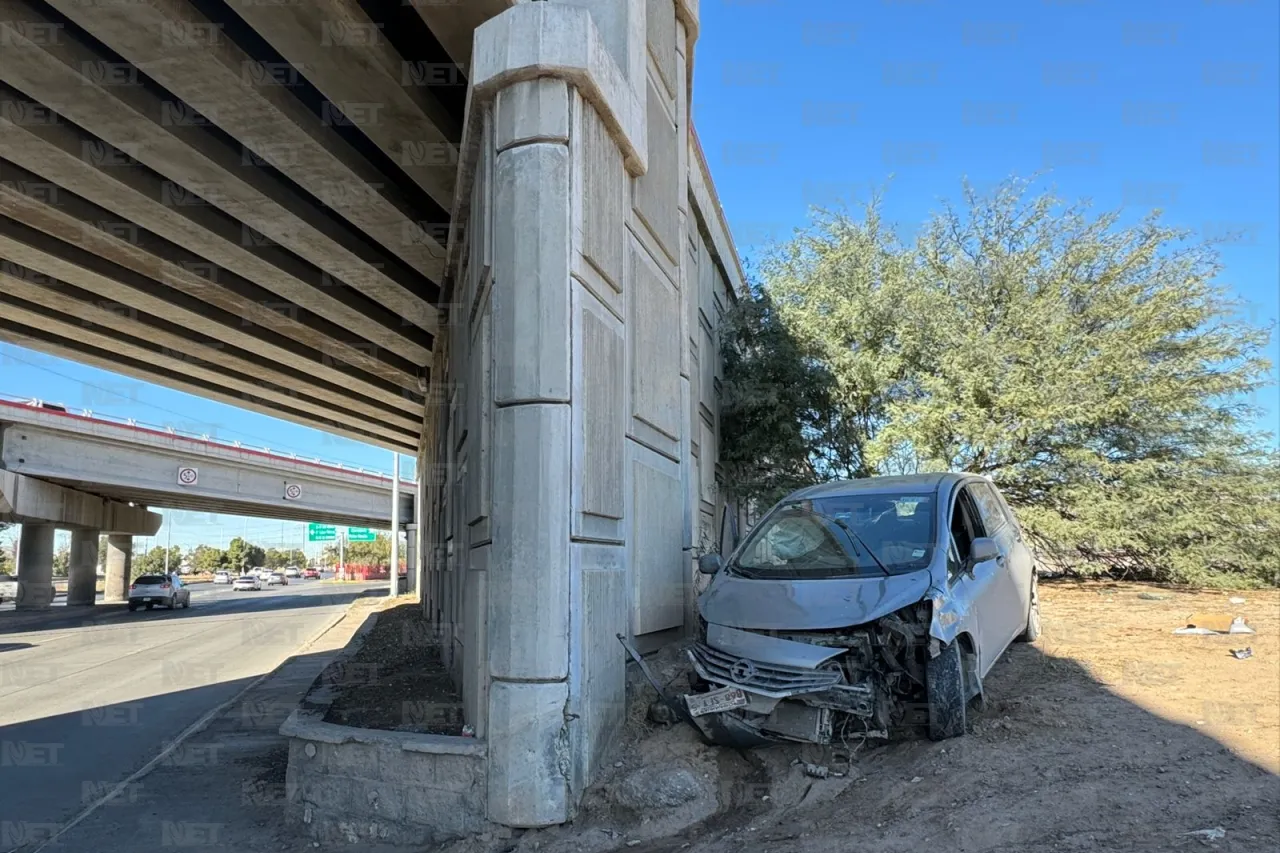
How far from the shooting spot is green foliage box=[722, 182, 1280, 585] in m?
Answer: 13.4

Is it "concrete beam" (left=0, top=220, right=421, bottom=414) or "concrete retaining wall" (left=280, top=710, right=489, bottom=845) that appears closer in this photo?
"concrete retaining wall" (left=280, top=710, right=489, bottom=845)

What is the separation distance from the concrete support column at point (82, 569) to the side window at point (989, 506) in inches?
1688

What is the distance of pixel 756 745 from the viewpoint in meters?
5.50

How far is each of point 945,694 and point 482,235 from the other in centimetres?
465

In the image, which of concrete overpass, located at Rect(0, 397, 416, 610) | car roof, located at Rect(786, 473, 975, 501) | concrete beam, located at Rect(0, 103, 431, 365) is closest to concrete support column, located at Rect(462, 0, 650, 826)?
car roof, located at Rect(786, 473, 975, 501)

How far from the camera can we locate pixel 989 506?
780 cm

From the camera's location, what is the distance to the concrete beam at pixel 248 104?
7.21 metres

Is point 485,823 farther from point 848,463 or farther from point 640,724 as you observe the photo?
point 848,463

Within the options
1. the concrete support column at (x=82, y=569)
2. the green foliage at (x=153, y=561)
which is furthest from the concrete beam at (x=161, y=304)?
the green foliage at (x=153, y=561)

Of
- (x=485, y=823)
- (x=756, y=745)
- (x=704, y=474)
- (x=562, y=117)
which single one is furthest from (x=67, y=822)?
(x=704, y=474)

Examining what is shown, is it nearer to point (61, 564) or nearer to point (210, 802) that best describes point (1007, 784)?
point (210, 802)

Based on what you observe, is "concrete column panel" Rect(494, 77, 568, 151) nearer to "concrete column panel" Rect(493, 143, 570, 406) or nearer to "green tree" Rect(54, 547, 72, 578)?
"concrete column panel" Rect(493, 143, 570, 406)

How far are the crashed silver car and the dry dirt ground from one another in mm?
265

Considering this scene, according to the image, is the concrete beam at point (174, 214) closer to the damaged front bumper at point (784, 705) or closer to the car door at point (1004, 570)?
the damaged front bumper at point (784, 705)
